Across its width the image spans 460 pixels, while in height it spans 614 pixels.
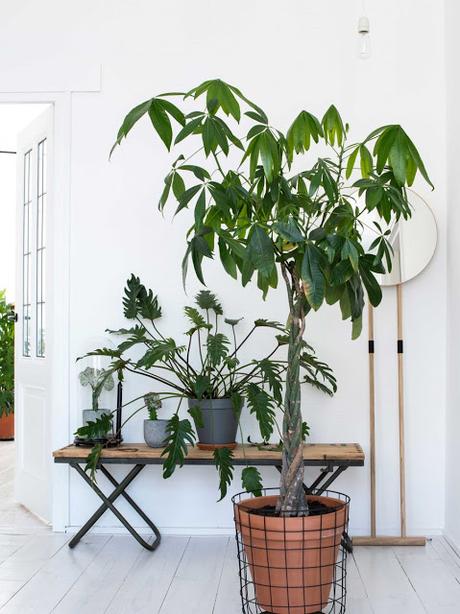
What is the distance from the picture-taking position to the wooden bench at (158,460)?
3406 mm

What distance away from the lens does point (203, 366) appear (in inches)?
142

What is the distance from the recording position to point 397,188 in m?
2.37

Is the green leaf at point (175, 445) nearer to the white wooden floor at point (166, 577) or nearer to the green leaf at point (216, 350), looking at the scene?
the green leaf at point (216, 350)

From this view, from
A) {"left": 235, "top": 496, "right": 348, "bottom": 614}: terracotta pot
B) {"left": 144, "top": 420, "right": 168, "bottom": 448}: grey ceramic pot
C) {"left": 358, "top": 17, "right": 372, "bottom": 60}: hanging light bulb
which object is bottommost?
{"left": 235, "top": 496, "right": 348, "bottom": 614}: terracotta pot

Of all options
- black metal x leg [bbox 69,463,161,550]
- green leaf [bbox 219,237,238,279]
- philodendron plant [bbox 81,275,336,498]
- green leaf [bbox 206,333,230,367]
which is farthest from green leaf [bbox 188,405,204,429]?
green leaf [bbox 219,237,238,279]

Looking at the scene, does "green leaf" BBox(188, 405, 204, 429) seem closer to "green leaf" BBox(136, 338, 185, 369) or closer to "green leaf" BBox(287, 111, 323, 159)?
"green leaf" BBox(136, 338, 185, 369)

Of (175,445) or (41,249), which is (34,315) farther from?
(175,445)

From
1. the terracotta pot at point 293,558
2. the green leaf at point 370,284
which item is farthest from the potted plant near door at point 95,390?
the green leaf at point 370,284

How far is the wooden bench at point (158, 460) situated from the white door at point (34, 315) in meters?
0.57

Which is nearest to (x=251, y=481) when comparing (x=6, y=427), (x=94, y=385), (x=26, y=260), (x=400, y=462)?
(x=400, y=462)

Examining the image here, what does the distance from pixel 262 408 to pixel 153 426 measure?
A: 56cm

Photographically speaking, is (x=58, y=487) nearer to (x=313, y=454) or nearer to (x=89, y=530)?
(x=89, y=530)

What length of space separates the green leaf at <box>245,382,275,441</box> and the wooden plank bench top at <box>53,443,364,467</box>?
0.50 feet

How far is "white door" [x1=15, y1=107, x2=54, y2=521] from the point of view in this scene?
159 inches
